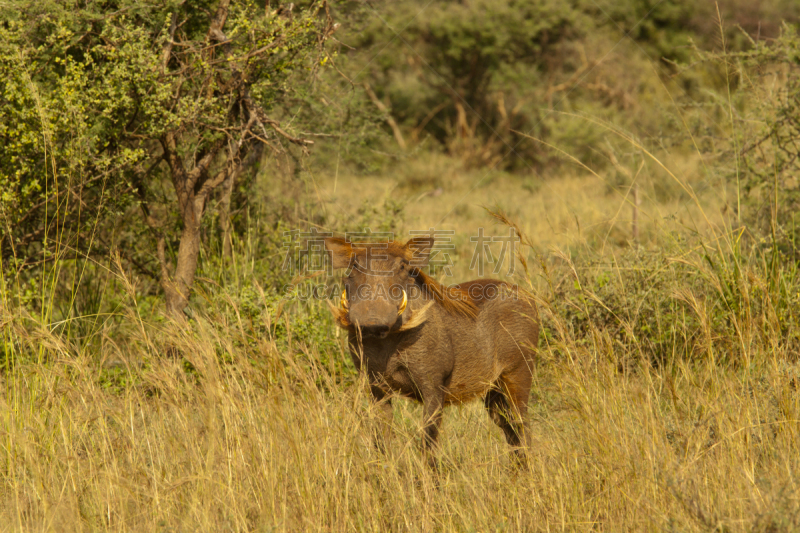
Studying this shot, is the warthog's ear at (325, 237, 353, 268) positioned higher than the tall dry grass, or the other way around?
the warthog's ear at (325, 237, 353, 268)

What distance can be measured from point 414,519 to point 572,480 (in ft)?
2.07

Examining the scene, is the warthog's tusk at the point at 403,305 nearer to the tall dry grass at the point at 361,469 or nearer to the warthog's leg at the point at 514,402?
the tall dry grass at the point at 361,469

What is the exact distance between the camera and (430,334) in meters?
3.17

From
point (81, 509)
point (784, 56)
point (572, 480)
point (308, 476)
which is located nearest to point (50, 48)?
point (81, 509)

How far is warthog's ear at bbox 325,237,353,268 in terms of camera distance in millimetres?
3117

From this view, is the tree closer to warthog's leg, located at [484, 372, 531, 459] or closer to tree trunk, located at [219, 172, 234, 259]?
tree trunk, located at [219, 172, 234, 259]

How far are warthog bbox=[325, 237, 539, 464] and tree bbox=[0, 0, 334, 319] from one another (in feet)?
4.85

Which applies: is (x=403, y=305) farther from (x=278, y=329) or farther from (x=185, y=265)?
(x=185, y=265)

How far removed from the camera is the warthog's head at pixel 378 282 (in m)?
2.86

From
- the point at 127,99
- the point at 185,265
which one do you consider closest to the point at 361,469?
the point at 185,265

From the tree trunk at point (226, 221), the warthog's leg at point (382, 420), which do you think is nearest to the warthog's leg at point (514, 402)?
the warthog's leg at point (382, 420)

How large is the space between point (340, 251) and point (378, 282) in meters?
0.29

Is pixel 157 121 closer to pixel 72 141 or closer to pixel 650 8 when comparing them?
pixel 72 141

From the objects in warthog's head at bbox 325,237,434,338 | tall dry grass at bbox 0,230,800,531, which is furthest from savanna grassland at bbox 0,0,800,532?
warthog's head at bbox 325,237,434,338
